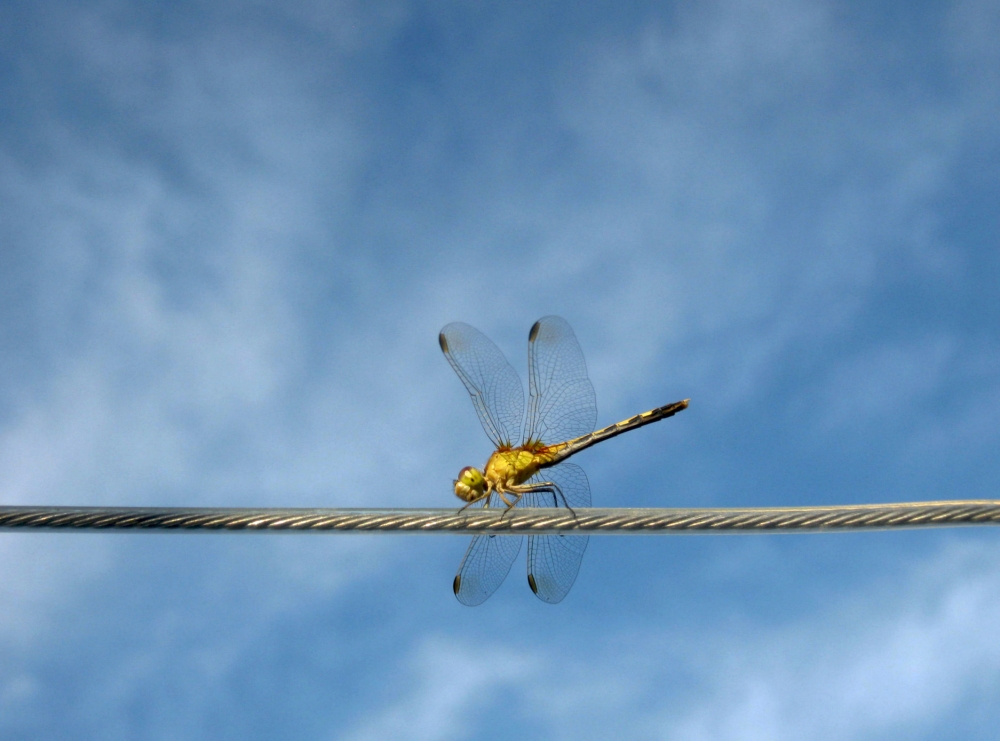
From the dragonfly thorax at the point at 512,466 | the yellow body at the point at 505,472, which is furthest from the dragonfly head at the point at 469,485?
the dragonfly thorax at the point at 512,466

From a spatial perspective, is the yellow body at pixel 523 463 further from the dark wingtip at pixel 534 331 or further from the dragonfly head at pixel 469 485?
the dark wingtip at pixel 534 331

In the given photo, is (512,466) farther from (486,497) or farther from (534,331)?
(534,331)

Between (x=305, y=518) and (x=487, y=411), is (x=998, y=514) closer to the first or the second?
(x=305, y=518)

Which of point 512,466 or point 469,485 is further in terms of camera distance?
point 512,466

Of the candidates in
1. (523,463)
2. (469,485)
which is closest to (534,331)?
(523,463)

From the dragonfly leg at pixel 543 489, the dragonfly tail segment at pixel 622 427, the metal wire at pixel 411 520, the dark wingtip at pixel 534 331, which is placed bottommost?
the metal wire at pixel 411 520

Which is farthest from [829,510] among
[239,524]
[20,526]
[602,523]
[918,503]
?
[20,526]
